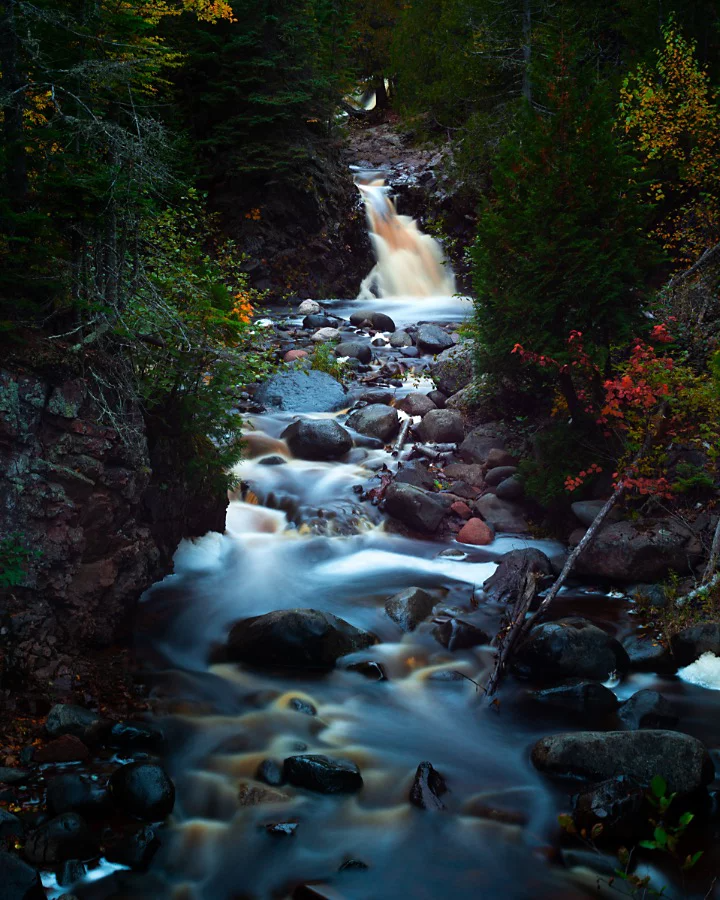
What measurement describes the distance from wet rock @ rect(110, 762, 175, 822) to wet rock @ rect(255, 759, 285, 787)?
699 mm

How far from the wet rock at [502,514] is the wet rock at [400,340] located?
23.2 feet

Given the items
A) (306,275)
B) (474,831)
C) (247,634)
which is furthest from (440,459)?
(306,275)

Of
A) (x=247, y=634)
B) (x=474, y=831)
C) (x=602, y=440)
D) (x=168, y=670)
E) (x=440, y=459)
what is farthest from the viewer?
(x=440, y=459)

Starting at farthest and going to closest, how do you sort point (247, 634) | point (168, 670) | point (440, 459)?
1. point (440, 459)
2. point (247, 634)
3. point (168, 670)

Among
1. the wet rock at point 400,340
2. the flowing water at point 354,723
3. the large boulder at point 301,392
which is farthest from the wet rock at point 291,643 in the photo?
the wet rock at point 400,340

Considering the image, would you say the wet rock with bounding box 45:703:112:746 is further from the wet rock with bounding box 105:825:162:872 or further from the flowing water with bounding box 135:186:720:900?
the wet rock with bounding box 105:825:162:872

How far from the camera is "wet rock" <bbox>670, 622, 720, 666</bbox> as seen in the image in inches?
262

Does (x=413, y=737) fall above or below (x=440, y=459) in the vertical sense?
below

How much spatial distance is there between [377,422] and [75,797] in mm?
8040

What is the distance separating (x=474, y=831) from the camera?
4.92 metres

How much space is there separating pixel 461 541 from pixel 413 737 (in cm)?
373

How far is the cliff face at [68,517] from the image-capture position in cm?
564

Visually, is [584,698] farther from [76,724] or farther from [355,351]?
[355,351]

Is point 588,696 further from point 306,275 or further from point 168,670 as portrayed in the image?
point 306,275
